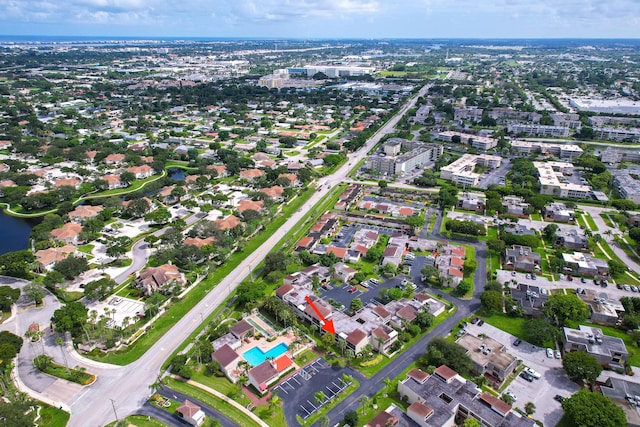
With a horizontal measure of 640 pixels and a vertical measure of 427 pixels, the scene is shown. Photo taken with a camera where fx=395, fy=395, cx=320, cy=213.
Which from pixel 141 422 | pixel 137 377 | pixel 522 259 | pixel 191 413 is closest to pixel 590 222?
pixel 522 259

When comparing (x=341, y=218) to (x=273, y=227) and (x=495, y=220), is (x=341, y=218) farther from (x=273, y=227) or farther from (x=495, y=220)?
(x=495, y=220)

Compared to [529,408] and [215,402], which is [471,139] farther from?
[215,402]

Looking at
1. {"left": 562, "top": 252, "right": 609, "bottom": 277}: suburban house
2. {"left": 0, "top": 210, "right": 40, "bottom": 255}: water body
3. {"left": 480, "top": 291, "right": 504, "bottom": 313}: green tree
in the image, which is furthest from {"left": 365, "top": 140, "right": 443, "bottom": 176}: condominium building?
{"left": 0, "top": 210, "right": 40, "bottom": 255}: water body

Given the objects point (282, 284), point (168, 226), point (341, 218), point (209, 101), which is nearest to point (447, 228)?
point (341, 218)

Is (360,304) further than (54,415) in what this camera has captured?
Yes

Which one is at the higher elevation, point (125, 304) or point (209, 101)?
point (209, 101)

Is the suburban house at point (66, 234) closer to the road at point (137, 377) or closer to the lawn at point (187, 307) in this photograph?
the lawn at point (187, 307)
